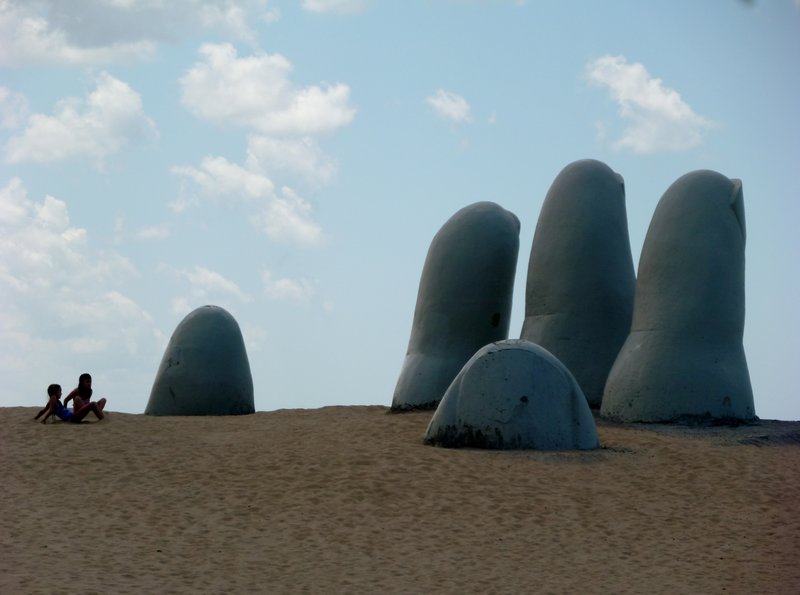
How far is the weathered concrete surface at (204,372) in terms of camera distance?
17422 millimetres

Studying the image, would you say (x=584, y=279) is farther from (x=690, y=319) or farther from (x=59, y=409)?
(x=59, y=409)

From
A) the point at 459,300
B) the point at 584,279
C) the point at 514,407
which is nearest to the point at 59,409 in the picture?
the point at 514,407

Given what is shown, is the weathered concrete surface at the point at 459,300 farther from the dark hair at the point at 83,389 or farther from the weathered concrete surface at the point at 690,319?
the dark hair at the point at 83,389

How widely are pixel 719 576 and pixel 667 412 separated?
20.6ft

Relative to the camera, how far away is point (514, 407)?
40.1 ft

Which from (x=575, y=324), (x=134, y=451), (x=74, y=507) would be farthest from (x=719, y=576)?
(x=575, y=324)

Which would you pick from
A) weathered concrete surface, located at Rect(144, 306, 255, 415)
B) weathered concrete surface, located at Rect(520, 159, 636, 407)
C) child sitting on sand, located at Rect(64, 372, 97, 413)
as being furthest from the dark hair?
weathered concrete surface, located at Rect(520, 159, 636, 407)

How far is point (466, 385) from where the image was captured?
1249cm

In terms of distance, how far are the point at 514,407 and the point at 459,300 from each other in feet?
18.8

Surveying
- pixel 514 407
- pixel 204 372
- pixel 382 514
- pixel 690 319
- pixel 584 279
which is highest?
pixel 584 279

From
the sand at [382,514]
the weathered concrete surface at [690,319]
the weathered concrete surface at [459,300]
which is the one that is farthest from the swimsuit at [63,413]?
the weathered concrete surface at [690,319]

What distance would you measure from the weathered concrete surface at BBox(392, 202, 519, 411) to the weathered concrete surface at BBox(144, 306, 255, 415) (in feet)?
8.50

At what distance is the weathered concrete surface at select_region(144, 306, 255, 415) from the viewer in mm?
17422

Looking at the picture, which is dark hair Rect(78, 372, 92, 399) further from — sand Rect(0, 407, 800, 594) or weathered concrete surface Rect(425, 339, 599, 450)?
weathered concrete surface Rect(425, 339, 599, 450)
